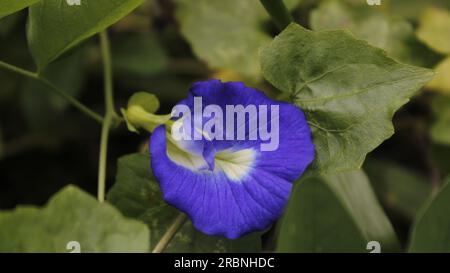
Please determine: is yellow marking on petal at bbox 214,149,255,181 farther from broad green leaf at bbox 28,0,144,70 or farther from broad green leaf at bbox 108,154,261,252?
broad green leaf at bbox 28,0,144,70

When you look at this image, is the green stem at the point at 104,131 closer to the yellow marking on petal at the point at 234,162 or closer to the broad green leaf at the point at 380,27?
the yellow marking on petal at the point at 234,162

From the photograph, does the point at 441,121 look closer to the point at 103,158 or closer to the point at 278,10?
the point at 278,10

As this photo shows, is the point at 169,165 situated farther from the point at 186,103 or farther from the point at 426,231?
the point at 426,231

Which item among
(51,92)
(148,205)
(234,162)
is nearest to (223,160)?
(234,162)

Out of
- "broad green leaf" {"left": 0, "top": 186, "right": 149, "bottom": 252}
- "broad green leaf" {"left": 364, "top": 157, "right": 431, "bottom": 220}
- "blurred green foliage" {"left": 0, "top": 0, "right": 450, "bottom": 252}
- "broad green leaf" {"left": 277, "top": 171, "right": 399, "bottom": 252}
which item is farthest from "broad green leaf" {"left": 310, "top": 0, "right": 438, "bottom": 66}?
"broad green leaf" {"left": 0, "top": 186, "right": 149, "bottom": 252}
